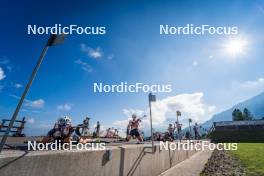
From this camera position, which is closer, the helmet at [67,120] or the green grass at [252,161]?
the helmet at [67,120]

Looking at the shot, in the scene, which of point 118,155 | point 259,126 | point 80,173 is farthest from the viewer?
point 259,126

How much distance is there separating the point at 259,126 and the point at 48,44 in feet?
224

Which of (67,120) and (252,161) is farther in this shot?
(252,161)

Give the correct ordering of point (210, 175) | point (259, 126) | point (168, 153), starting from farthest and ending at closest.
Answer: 1. point (259, 126)
2. point (168, 153)
3. point (210, 175)

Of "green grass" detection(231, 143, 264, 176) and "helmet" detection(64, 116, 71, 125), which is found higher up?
"helmet" detection(64, 116, 71, 125)

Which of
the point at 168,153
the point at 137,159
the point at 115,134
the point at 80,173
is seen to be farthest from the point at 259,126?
the point at 80,173

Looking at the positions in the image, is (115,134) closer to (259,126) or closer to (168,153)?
(168,153)

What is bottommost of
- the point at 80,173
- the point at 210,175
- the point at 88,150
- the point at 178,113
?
the point at 210,175

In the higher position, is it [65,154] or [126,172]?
[65,154]

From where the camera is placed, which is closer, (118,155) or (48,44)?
(48,44)

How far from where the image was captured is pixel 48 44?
4.39 meters

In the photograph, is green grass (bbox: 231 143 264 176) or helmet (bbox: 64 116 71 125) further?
green grass (bbox: 231 143 264 176)

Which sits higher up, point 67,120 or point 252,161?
point 67,120

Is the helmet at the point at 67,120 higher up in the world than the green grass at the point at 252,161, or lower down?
higher up
